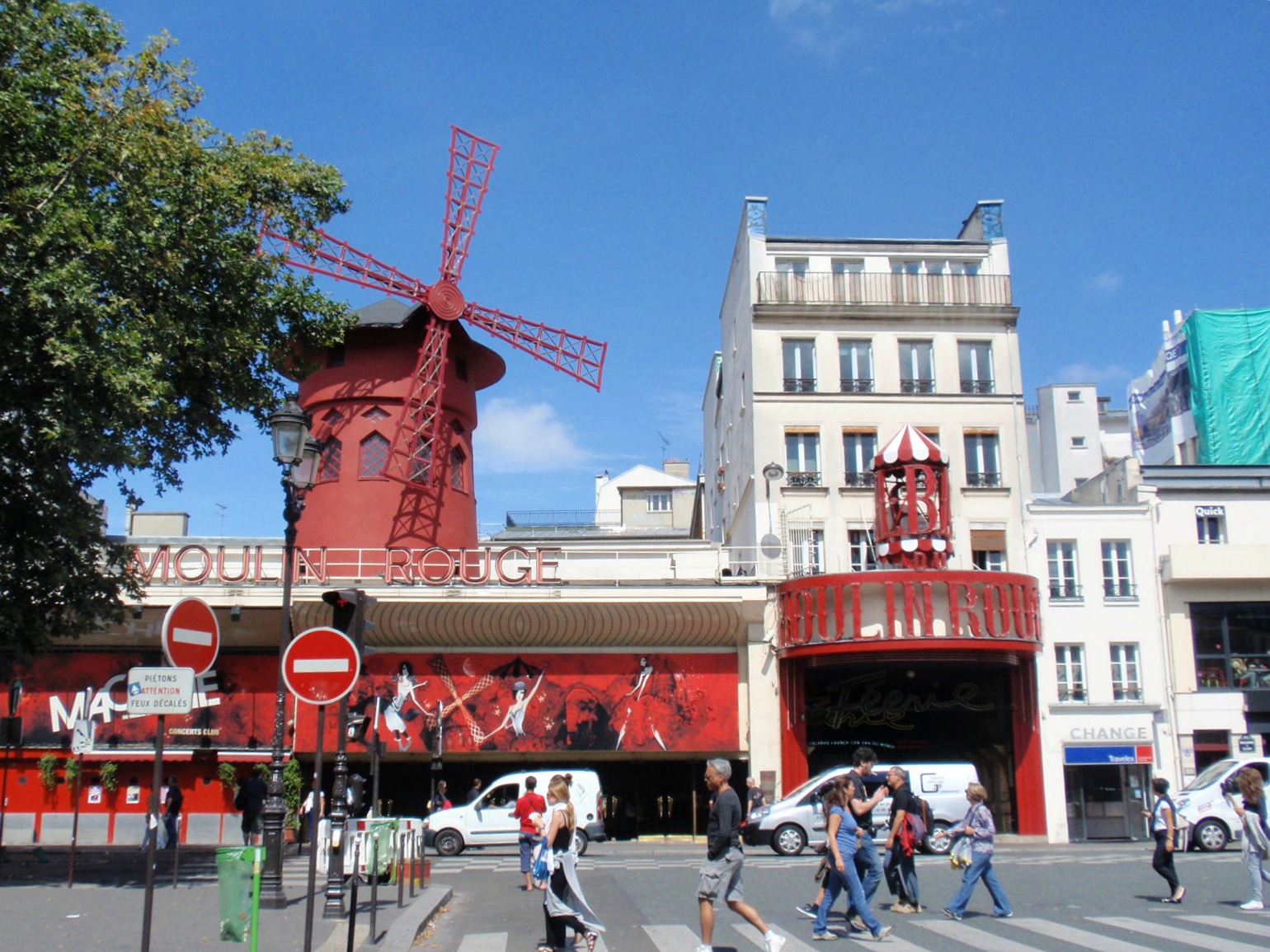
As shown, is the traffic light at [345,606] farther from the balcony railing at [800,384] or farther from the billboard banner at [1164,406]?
the billboard banner at [1164,406]

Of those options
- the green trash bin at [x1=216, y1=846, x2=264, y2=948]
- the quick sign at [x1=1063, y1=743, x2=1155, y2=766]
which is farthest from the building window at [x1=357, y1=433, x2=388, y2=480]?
the green trash bin at [x1=216, y1=846, x2=264, y2=948]

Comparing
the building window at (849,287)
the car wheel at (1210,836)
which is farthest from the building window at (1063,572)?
the car wheel at (1210,836)

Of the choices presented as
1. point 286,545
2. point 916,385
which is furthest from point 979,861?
point 916,385

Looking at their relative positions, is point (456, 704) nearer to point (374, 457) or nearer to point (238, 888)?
point (374, 457)

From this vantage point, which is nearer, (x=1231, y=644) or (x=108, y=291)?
(x=108, y=291)

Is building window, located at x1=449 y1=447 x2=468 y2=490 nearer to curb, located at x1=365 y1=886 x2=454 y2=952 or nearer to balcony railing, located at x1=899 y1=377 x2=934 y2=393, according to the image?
balcony railing, located at x1=899 y1=377 x2=934 y2=393

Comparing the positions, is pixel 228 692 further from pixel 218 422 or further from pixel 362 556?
pixel 218 422

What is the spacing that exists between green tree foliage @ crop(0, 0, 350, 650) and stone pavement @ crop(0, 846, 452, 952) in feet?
10.4

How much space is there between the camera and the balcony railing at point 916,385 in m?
26.7

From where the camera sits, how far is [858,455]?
86.3ft

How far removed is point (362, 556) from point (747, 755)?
8575mm

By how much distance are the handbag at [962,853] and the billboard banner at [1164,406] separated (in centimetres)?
2814

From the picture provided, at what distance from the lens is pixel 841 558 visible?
25.6m

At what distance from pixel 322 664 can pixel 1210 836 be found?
16143 mm
